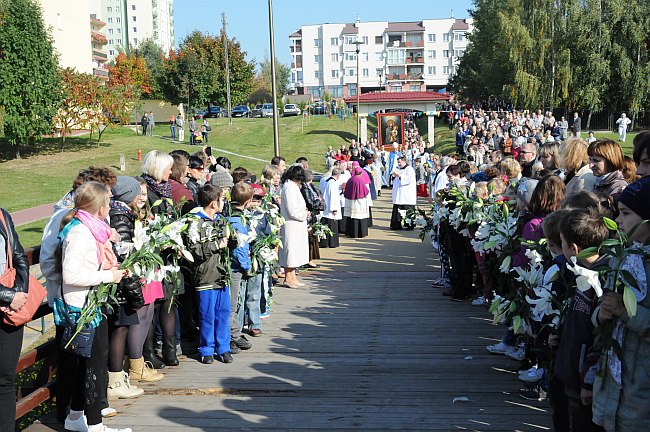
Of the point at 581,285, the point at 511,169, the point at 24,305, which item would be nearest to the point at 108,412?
the point at 24,305

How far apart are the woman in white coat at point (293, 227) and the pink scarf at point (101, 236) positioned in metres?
5.98

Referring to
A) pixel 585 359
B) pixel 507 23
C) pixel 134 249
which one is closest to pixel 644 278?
pixel 585 359

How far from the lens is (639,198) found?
13.8 feet

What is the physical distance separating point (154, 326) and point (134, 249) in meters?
1.85

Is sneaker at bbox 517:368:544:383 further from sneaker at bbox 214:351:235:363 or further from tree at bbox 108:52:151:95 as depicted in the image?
tree at bbox 108:52:151:95

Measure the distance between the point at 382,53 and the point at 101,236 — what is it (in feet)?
433

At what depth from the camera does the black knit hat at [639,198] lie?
165 inches

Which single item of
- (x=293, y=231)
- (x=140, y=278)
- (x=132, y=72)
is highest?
(x=132, y=72)

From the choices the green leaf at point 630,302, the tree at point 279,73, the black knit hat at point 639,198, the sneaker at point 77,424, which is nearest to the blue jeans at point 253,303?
the sneaker at point 77,424

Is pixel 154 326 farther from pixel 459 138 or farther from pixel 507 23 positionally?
pixel 507 23

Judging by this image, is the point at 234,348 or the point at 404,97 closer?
the point at 234,348

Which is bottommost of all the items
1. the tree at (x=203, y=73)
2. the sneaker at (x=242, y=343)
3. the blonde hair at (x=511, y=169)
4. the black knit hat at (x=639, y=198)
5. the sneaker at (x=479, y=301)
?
the sneaker at (x=479, y=301)

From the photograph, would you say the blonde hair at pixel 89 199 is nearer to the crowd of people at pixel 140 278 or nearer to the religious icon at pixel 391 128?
the crowd of people at pixel 140 278

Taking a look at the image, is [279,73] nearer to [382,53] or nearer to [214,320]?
[382,53]
